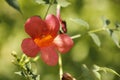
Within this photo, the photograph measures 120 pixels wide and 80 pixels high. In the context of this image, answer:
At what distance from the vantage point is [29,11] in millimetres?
2768

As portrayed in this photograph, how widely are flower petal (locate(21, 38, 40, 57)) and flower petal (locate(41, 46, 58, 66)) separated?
0.08ft

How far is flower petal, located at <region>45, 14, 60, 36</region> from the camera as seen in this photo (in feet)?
3.62

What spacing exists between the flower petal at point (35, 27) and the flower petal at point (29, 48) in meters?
0.03

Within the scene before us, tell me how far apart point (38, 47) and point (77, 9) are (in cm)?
186

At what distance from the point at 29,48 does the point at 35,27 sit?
68 mm

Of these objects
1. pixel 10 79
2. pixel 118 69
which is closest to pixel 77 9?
pixel 118 69

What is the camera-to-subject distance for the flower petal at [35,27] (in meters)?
1.08

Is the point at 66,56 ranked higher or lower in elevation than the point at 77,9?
lower

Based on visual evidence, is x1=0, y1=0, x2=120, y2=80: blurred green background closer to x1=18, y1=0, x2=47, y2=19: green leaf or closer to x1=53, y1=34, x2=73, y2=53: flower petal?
x1=18, y1=0, x2=47, y2=19: green leaf

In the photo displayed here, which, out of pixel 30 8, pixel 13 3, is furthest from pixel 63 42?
pixel 30 8

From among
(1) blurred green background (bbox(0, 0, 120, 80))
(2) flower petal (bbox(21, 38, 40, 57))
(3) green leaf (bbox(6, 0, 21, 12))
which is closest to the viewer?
(3) green leaf (bbox(6, 0, 21, 12))

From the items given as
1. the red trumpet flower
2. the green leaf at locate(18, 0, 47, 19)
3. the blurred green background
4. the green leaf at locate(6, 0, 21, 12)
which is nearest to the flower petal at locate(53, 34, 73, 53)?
the red trumpet flower

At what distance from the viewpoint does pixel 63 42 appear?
1.11 metres

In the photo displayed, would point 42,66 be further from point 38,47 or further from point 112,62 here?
point 38,47
